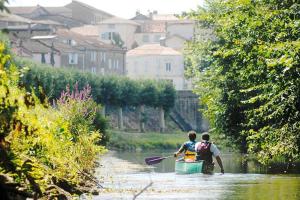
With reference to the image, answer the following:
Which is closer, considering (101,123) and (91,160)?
(91,160)

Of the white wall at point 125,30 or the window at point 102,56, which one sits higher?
the white wall at point 125,30

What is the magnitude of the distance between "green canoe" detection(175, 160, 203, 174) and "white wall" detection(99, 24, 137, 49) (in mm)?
147162

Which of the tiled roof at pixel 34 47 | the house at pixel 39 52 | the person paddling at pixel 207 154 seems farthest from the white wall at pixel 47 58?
the person paddling at pixel 207 154

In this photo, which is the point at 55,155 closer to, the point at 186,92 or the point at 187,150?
the point at 187,150

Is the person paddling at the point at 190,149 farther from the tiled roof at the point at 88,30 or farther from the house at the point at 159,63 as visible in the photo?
the tiled roof at the point at 88,30

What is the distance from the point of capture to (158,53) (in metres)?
177

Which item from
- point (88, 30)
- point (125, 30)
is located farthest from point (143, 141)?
point (125, 30)

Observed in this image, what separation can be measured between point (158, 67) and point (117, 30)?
55.6 feet

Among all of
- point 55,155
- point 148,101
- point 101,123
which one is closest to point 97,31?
point 148,101

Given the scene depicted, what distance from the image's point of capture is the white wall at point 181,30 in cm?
18962

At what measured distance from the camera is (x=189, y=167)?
3625cm

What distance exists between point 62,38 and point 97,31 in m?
33.5

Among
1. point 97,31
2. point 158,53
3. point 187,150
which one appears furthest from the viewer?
point 97,31

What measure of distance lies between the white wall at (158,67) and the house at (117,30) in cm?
690
